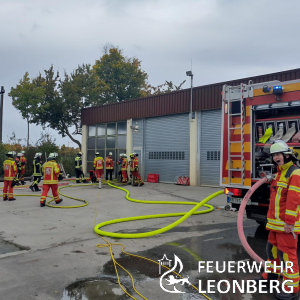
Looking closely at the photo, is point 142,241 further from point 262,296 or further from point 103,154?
point 103,154

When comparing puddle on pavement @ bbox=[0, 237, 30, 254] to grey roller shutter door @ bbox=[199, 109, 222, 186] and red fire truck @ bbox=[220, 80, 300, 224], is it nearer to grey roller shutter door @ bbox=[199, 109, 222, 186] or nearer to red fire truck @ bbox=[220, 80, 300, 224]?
red fire truck @ bbox=[220, 80, 300, 224]

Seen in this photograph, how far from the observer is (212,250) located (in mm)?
5121

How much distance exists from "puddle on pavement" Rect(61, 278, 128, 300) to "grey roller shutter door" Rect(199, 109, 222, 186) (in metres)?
11.0

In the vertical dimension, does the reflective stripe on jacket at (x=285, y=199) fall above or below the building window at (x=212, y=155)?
below

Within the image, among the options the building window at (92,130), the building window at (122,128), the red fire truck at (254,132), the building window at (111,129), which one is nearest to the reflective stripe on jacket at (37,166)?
the building window at (122,128)

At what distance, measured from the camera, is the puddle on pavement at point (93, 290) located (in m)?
3.41

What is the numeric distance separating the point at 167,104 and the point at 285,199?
42.9ft

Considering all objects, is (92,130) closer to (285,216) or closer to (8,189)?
(8,189)

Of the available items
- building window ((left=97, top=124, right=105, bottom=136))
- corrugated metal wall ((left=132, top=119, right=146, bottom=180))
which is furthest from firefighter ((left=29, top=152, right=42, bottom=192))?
building window ((left=97, top=124, right=105, bottom=136))

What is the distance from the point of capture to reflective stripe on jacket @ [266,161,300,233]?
331 centimetres

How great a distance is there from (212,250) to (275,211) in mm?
1888

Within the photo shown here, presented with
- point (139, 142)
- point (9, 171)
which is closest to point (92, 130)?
point (139, 142)

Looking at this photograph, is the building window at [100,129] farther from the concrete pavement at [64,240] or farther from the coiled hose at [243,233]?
the coiled hose at [243,233]

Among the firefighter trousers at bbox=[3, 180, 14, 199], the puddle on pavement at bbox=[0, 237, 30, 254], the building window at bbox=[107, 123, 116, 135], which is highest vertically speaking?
the building window at bbox=[107, 123, 116, 135]
